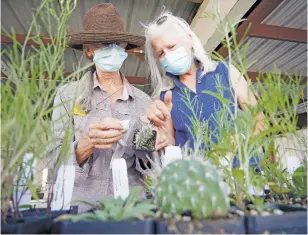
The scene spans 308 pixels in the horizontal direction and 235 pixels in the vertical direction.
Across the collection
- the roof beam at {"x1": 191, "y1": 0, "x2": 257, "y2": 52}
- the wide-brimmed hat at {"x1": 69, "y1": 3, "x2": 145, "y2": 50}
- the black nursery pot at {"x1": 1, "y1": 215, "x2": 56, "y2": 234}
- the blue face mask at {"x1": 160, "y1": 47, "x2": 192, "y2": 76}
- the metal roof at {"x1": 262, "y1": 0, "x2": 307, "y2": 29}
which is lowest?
the black nursery pot at {"x1": 1, "y1": 215, "x2": 56, "y2": 234}

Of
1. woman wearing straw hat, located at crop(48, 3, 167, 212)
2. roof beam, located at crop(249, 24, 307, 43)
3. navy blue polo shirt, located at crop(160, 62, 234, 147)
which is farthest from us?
roof beam, located at crop(249, 24, 307, 43)

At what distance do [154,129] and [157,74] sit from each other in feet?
1.42

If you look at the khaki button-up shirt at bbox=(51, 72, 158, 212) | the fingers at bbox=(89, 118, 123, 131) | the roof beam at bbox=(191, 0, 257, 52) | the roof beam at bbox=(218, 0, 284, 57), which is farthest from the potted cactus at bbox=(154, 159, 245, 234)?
the roof beam at bbox=(218, 0, 284, 57)

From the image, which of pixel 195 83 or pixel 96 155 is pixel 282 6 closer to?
pixel 195 83

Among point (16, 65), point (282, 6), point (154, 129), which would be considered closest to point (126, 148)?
point (154, 129)

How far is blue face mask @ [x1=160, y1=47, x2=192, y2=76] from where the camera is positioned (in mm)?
1035

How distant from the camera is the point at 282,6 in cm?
226

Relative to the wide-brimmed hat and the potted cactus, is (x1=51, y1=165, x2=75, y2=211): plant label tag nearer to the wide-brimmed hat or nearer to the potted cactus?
the potted cactus

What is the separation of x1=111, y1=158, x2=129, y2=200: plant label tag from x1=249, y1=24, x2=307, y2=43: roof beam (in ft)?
7.34

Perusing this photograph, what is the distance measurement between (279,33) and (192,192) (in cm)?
262

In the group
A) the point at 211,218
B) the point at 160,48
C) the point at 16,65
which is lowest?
the point at 211,218

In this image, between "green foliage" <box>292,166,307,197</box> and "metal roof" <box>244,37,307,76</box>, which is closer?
"green foliage" <box>292,166,307,197</box>

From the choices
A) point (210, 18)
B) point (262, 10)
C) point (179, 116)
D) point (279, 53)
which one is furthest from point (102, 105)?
point (279, 53)

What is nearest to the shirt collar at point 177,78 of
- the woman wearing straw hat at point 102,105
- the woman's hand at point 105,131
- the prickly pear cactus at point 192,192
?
the woman wearing straw hat at point 102,105
